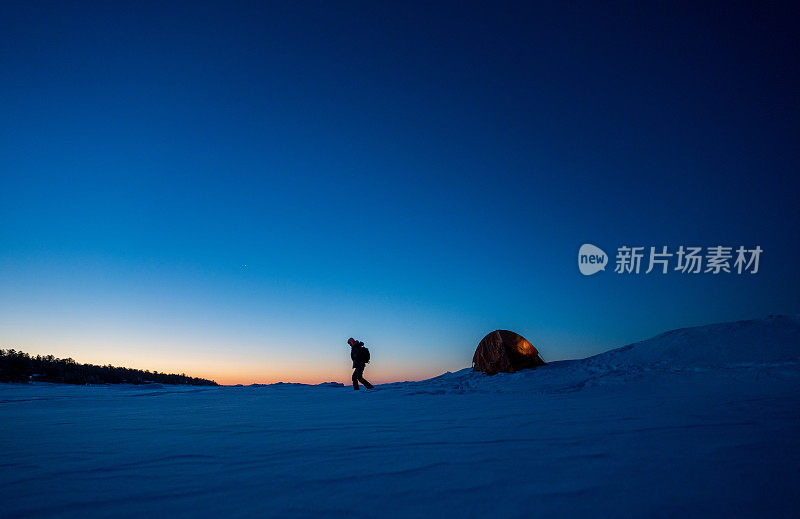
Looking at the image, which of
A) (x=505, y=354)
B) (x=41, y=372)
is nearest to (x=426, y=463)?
(x=505, y=354)

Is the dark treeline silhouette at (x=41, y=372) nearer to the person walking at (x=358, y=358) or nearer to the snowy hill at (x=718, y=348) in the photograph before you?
the person walking at (x=358, y=358)

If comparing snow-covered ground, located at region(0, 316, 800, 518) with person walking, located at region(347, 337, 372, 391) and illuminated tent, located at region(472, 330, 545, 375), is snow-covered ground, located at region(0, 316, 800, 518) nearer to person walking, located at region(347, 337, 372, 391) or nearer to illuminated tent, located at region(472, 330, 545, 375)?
person walking, located at region(347, 337, 372, 391)

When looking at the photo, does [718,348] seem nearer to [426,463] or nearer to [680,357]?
[680,357]

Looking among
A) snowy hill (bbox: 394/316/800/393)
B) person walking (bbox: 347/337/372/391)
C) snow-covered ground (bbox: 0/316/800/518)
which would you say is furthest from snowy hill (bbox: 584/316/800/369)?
person walking (bbox: 347/337/372/391)

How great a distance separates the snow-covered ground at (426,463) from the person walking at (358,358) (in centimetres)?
631

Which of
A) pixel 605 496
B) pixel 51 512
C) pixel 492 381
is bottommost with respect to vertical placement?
pixel 492 381

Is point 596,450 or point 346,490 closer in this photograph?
point 346,490

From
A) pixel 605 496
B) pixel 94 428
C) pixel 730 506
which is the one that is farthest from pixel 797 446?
pixel 94 428

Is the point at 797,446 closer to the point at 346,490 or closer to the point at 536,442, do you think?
the point at 536,442

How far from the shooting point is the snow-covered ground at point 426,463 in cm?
165

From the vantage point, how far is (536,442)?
2697 mm

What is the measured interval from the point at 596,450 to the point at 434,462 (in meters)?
1.05

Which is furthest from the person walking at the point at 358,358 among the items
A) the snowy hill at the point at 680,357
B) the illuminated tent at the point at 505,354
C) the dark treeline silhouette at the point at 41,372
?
the dark treeline silhouette at the point at 41,372

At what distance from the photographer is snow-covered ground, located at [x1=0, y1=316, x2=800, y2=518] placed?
1652 millimetres
